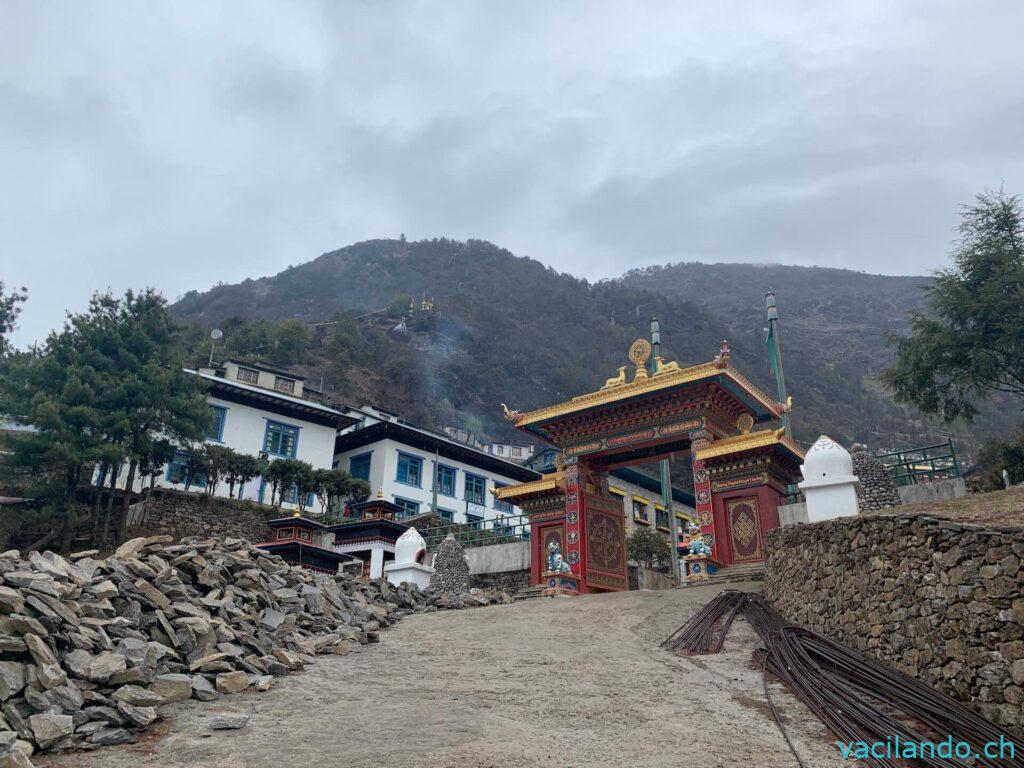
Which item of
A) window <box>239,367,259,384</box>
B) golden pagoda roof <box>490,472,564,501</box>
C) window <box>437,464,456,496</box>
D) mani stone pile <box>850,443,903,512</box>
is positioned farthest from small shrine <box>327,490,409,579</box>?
window <box>239,367,259,384</box>

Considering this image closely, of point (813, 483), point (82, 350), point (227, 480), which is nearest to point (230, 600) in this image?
point (813, 483)

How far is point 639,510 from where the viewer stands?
4759 centimetres

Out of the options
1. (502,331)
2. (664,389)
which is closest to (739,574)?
(664,389)

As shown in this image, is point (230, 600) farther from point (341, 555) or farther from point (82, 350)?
point (82, 350)

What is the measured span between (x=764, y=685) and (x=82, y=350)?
101 ft

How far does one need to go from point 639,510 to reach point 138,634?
4089cm

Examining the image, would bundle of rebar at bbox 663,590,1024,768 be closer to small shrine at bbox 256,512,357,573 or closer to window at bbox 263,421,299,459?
small shrine at bbox 256,512,357,573

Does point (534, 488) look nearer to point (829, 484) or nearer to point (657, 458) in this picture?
point (657, 458)

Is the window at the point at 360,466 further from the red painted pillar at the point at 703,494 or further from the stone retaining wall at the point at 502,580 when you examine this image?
the red painted pillar at the point at 703,494

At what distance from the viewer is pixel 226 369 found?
4450 centimetres

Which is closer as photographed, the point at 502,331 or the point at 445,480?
the point at 445,480

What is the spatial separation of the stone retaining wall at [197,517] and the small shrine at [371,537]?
29.0 feet

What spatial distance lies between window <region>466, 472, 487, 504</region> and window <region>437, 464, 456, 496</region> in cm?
121

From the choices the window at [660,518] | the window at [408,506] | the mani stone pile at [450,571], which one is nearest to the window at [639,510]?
the window at [660,518]
